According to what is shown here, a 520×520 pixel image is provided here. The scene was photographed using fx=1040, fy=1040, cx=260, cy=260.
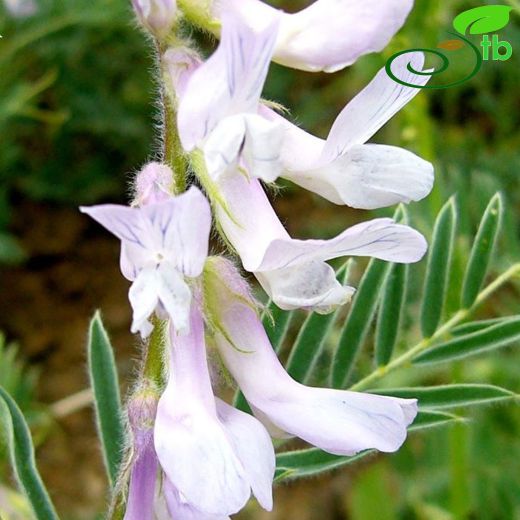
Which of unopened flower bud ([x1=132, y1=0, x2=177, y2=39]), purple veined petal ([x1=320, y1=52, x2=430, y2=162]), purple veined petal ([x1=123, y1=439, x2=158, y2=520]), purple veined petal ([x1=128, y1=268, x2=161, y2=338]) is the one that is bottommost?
Answer: purple veined petal ([x1=123, y1=439, x2=158, y2=520])

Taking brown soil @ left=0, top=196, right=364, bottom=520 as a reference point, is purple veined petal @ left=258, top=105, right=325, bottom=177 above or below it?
above

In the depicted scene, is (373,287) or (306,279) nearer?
(306,279)

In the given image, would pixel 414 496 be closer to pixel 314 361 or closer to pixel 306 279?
pixel 314 361

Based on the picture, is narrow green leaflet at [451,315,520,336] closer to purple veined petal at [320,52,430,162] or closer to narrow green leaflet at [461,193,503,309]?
narrow green leaflet at [461,193,503,309]

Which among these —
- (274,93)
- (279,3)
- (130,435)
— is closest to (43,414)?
(130,435)

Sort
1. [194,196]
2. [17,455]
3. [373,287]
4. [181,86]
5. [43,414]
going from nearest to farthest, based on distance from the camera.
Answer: [194,196] → [181,86] → [17,455] → [373,287] → [43,414]

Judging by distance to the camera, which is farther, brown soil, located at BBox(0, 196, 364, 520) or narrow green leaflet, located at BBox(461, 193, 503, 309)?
brown soil, located at BBox(0, 196, 364, 520)

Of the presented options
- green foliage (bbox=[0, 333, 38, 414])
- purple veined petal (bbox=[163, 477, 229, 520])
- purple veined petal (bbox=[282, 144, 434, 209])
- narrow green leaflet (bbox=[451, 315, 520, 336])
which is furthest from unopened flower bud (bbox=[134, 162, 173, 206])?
green foliage (bbox=[0, 333, 38, 414])
